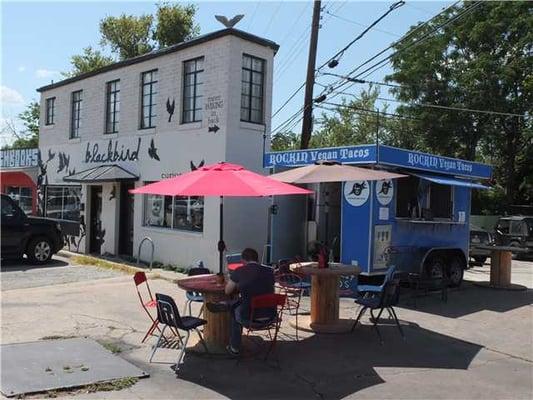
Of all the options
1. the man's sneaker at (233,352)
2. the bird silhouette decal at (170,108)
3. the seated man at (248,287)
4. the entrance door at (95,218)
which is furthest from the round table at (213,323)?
the entrance door at (95,218)

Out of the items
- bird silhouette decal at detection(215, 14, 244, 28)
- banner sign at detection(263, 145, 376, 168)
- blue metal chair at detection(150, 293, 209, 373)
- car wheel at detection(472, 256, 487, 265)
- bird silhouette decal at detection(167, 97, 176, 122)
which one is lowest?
car wheel at detection(472, 256, 487, 265)

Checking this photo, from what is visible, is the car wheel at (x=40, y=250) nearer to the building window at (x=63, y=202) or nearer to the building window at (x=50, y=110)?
the building window at (x=63, y=202)

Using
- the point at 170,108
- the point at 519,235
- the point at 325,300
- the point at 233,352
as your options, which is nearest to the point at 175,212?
the point at 170,108

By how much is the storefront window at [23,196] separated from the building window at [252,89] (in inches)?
517

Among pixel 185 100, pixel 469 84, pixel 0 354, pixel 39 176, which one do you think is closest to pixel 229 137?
pixel 185 100

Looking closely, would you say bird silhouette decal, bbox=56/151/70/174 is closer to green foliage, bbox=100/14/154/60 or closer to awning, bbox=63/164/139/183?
awning, bbox=63/164/139/183

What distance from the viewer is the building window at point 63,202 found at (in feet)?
65.2

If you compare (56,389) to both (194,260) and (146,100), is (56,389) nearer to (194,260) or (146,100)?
(194,260)

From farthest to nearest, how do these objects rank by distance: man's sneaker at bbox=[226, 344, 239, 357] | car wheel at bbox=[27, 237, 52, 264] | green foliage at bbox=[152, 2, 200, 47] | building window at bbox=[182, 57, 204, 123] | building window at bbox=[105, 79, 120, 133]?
green foliage at bbox=[152, 2, 200, 47] → building window at bbox=[105, 79, 120, 133] → car wheel at bbox=[27, 237, 52, 264] → building window at bbox=[182, 57, 204, 123] → man's sneaker at bbox=[226, 344, 239, 357]

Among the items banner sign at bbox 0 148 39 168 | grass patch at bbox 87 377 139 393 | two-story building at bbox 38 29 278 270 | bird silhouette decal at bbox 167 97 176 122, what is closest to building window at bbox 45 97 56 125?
two-story building at bbox 38 29 278 270

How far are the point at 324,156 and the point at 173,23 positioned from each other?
1155 inches

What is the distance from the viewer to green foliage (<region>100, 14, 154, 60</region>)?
39531 millimetres

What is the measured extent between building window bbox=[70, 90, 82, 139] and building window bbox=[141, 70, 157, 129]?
4325 mm

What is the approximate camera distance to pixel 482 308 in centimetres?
1055
